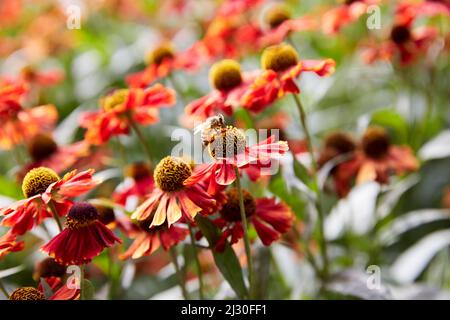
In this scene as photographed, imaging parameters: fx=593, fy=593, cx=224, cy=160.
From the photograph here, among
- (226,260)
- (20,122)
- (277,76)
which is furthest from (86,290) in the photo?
(20,122)

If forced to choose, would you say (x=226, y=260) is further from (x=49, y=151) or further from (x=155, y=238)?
(x=49, y=151)

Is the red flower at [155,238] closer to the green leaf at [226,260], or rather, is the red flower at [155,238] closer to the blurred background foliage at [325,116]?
the green leaf at [226,260]

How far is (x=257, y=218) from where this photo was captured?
888 mm

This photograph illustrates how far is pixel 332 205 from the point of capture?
144 centimetres

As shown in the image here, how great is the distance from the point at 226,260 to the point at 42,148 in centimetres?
57

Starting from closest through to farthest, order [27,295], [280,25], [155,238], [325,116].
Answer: [27,295] < [155,238] < [280,25] < [325,116]

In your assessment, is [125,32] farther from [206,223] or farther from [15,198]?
[206,223]

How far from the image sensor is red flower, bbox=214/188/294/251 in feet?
2.78

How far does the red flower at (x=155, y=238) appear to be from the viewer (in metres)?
0.84

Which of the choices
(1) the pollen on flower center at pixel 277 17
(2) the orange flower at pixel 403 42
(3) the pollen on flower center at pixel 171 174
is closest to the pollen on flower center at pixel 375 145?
(2) the orange flower at pixel 403 42

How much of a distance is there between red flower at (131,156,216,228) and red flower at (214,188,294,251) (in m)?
0.08

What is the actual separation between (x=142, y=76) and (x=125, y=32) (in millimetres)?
1052

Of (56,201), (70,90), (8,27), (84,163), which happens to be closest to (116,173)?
(84,163)

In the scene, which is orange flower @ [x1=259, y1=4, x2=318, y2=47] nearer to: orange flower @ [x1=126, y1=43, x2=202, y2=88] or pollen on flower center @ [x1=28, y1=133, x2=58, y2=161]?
orange flower @ [x1=126, y1=43, x2=202, y2=88]
